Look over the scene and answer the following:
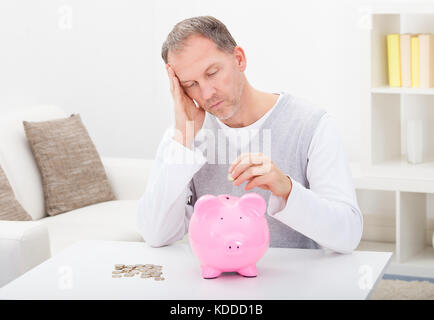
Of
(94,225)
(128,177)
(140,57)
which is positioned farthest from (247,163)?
(140,57)

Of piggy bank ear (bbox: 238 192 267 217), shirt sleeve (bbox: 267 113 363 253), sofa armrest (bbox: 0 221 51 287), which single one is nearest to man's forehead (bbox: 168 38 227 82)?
shirt sleeve (bbox: 267 113 363 253)

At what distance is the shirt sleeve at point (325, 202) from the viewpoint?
1680 millimetres

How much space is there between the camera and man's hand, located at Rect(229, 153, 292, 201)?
1589 millimetres

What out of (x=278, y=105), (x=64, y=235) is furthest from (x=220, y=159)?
(x=64, y=235)

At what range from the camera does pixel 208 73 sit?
1.87 meters

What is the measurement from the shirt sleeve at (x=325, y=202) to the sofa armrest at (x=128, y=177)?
1848 millimetres

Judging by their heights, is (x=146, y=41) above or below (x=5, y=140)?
above

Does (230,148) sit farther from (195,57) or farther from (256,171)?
(256,171)

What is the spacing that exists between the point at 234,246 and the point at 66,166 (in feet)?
6.70

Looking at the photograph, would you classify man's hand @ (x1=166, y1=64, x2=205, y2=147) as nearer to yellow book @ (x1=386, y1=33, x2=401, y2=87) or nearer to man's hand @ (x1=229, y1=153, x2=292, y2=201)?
man's hand @ (x1=229, y1=153, x2=292, y2=201)

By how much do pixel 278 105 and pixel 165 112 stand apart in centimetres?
246

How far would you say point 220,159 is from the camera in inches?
78.5
